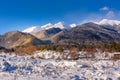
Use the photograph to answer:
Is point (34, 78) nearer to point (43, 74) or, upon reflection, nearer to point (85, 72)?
point (43, 74)

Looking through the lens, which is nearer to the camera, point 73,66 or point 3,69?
point 3,69

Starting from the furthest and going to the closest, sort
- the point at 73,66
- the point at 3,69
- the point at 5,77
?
the point at 73,66, the point at 3,69, the point at 5,77

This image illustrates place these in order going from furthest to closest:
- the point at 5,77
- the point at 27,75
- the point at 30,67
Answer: the point at 30,67 < the point at 27,75 < the point at 5,77

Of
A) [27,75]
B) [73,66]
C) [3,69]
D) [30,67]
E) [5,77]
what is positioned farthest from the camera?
[73,66]

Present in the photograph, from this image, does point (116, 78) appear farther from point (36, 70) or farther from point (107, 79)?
point (36, 70)

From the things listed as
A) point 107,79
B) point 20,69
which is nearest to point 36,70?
point 20,69

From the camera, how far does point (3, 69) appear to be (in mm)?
14977

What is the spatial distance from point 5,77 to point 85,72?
444 cm

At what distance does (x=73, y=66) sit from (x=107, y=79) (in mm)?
4506

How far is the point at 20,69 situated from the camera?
15422mm

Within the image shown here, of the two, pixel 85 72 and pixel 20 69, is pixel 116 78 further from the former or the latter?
pixel 20 69

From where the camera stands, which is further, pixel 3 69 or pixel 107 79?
pixel 3 69

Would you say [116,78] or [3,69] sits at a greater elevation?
[3,69]

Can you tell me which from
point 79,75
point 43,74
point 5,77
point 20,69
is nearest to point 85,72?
point 79,75
